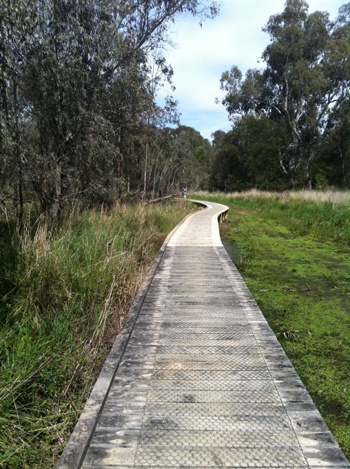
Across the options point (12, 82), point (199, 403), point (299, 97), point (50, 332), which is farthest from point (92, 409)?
point (299, 97)

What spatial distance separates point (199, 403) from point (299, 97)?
29.2m

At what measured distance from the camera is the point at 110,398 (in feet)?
7.38

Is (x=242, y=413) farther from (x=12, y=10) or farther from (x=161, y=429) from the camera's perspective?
(x=12, y=10)

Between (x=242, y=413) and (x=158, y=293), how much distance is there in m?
2.40

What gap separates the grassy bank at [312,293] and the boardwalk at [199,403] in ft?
1.53

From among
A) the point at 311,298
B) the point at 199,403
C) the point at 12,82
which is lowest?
the point at 311,298

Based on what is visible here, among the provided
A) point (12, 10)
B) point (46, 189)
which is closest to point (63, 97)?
point (46, 189)

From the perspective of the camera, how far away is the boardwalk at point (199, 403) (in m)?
1.77

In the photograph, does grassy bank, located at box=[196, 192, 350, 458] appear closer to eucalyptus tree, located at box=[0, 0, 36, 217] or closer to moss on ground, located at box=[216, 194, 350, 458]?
moss on ground, located at box=[216, 194, 350, 458]

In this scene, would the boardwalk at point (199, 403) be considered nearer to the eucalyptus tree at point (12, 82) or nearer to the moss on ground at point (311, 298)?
the moss on ground at point (311, 298)

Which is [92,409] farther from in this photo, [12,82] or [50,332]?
[12,82]

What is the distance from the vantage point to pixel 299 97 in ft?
90.6

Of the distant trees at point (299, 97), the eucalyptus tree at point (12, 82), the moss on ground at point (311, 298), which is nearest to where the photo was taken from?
the moss on ground at point (311, 298)

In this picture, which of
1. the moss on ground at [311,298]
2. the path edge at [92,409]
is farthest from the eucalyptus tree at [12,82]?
the moss on ground at [311,298]
